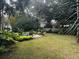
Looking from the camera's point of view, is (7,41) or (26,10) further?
(26,10)

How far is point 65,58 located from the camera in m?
5.76

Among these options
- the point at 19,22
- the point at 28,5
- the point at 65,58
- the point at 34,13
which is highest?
the point at 28,5

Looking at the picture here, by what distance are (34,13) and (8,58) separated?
18.8 m

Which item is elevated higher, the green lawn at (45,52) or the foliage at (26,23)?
the foliage at (26,23)

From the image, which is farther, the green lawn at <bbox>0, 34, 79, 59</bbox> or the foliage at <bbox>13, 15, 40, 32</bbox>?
the foliage at <bbox>13, 15, 40, 32</bbox>

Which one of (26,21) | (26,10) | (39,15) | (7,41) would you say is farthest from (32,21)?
(7,41)

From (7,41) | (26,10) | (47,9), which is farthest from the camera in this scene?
(26,10)

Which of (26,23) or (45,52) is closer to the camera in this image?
(45,52)

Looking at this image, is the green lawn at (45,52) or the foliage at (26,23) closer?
the green lawn at (45,52)

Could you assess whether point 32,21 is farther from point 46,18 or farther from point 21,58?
point 21,58

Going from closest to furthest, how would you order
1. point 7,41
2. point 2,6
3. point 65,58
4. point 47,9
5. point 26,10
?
point 65,58
point 7,41
point 2,6
point 47,9
point 26,10

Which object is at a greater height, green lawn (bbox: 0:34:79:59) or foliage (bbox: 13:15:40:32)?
foliage (bbox: 13:15:40:32)

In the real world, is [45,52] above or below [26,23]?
below

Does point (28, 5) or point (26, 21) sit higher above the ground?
point (28, 5)
